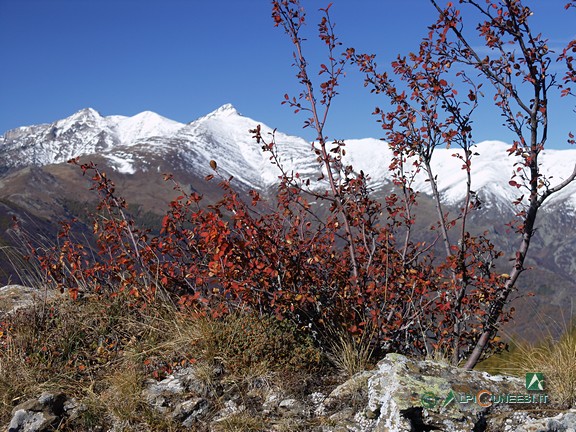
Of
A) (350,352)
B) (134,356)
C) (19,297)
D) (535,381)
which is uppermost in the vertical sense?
(19,297)

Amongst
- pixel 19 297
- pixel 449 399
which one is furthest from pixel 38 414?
pixel 449 399

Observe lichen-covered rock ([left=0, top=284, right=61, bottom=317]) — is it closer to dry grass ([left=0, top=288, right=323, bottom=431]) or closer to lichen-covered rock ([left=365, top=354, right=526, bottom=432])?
dry grass ([left=0, top=288, right=323, bottom=431])

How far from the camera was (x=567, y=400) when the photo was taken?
5477mm

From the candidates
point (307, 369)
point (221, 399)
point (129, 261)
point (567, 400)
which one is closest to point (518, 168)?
point (567, 400)

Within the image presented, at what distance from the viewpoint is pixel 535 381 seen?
575cm

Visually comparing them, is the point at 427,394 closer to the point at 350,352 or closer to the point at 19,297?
the point at 350,352

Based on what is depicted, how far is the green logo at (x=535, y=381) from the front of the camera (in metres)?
5.70

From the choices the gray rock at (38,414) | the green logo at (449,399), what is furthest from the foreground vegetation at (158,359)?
the green logo at (449,399)

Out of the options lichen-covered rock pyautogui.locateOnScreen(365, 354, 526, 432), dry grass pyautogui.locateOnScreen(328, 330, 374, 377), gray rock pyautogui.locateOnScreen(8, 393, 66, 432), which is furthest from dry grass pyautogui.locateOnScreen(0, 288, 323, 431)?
lichen-covered rock pyautogui.locateOnScreen(365, 354, 526, 432)

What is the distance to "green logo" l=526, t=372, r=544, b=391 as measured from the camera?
5699mm

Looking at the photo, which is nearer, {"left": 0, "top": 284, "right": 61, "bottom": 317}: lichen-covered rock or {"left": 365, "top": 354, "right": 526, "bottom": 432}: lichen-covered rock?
{"left": 365, "top": 354, "right": 526, "bottom": 432}: lichen-covered rock

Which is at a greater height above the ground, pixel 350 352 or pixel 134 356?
pixel 134 356

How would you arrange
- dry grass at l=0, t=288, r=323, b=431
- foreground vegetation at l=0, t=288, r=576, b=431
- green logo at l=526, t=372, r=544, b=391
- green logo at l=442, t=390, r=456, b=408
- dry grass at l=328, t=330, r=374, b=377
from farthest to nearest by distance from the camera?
dry grass at l=328, t=330, r=374, b=377 < dry grass at l=0, t=288, r=323, b=431 < foreground vegetation at l=0, t=288, r=576, b=431 < green logo at l=526, t=372, r=544, b=391 < green logo at l=442, t=390, r=456, b=408

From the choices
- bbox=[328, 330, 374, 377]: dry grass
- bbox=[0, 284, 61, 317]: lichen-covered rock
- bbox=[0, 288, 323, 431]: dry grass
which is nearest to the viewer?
bbox=[0, 288, 323, 431]: dry grass
